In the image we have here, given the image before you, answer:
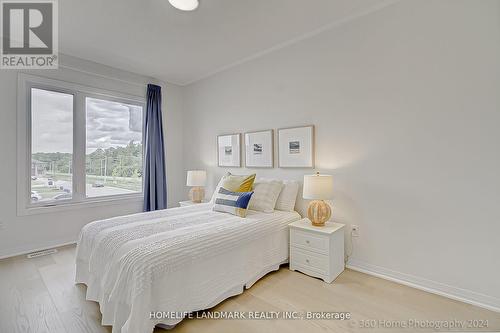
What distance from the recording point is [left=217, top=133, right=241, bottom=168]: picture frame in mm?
3657

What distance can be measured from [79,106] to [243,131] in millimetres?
2508

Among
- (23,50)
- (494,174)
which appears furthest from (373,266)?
(23,50)

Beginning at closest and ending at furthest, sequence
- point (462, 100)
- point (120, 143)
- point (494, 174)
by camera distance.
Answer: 1. point (494, 174)
2. point (462, 100)
3. point (120, 143)

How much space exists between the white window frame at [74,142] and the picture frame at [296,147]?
268 cm

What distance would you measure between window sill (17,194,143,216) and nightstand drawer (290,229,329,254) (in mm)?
2953

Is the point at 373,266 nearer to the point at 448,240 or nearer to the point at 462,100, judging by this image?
the point at 448,240

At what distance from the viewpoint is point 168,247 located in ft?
5.42

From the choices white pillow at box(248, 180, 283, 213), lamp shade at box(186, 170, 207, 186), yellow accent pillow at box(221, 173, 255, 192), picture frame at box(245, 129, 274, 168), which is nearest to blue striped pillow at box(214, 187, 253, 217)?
yellow accent pillow at box(221, 173, 255, 192)

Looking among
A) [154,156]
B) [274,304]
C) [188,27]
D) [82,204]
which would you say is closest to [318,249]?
[274,304]

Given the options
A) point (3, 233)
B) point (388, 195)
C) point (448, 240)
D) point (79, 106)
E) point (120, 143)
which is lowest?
point (3, 233)

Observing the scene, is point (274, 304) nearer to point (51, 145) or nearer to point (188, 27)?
point (188, 27)

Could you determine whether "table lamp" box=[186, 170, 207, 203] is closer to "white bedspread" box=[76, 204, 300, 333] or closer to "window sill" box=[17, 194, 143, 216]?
"window sill" box=[17, 194, 143, 216]

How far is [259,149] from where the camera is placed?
133 inches

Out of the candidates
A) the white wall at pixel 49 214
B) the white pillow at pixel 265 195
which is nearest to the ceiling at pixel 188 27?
the white wall at pixel 49 214
